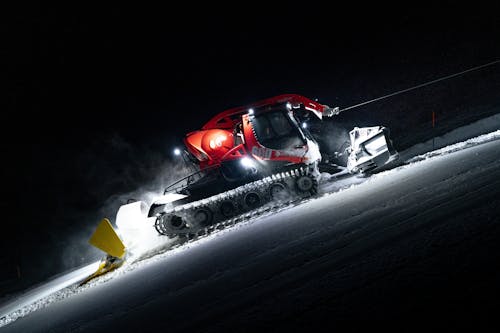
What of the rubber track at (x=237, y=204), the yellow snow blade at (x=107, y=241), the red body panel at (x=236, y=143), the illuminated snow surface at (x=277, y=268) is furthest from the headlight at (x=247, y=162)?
the illuminated snow surface at (x=277, y=268)

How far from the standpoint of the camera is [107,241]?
7.50m

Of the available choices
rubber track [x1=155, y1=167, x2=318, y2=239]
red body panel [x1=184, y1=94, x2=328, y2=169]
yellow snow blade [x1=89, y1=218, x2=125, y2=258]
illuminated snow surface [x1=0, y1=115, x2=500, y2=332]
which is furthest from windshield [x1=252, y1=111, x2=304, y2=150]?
yellow snow blade [x1=89, y1=218, x2=125, y2=258]

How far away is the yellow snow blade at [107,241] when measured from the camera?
7500mm

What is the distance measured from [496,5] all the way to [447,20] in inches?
109

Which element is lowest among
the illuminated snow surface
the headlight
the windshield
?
the illuminated snow surface

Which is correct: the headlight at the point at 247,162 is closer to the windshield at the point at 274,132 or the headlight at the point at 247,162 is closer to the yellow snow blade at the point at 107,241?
the windshield at the point at 274,132

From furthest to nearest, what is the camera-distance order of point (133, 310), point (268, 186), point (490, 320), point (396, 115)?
point (396, 115), point (268, 186), point (133, 310), point (490, 320)

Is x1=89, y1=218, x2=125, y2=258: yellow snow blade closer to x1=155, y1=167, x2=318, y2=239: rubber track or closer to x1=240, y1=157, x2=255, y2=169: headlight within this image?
x1=155, y1=167, x2=318, y2=239: rubber track

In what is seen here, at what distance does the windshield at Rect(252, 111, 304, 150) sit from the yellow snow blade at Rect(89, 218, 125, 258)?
4408mm

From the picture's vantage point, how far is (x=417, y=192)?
3.81 meters

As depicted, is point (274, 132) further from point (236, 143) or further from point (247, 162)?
point (236, 143)

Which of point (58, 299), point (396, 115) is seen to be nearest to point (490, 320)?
point (58, 299)

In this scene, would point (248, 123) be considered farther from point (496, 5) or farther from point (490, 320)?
point (496, 5)

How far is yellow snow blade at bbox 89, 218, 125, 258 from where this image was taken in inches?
295
